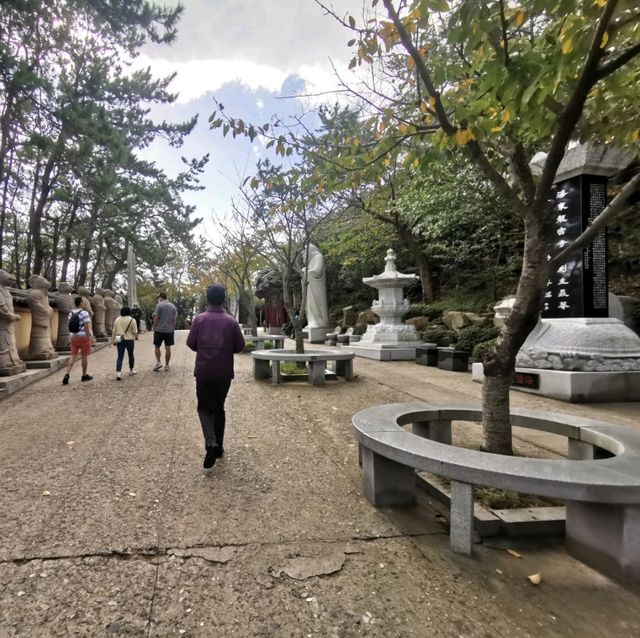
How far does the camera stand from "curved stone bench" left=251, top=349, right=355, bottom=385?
7711 mm

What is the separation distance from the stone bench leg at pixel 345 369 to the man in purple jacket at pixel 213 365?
4554mm

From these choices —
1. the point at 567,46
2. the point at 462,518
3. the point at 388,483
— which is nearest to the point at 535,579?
the point at 462,518

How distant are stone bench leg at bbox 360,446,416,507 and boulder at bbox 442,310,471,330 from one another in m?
10.1

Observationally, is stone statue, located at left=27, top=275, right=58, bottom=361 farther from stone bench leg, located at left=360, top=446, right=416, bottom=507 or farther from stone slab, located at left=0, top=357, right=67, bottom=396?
stone bench leg, located at left=360, top=446, right=416, bottom=507

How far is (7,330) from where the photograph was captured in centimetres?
748

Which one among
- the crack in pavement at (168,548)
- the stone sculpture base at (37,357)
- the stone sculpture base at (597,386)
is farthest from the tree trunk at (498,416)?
the stone sculpture base at (37,357)

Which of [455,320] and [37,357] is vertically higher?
[455,320]

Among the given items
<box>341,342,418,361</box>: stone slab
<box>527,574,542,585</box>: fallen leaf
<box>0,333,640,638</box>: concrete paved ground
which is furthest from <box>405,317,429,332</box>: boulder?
<box>527,574,542,585</box>: fallen leaf

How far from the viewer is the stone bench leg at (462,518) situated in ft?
8.25

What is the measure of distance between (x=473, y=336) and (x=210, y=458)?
8674 mm

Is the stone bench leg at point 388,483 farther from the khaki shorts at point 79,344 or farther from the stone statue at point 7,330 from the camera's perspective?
the stone statue at point 7,330

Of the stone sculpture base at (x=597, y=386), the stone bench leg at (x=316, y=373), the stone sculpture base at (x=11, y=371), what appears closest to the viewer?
the stone sculpture base at (x=597, y=386)

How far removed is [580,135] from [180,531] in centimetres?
468

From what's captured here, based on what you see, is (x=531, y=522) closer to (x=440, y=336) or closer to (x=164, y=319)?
(x=164, y=319)
